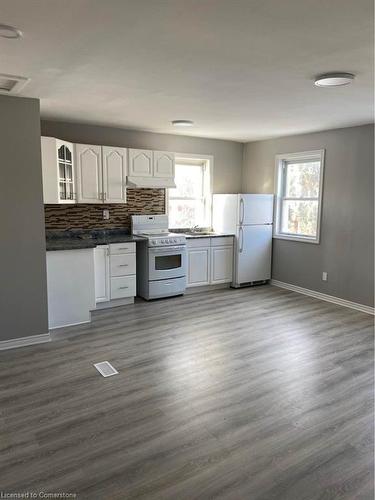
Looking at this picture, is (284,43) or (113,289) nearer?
(284,43)

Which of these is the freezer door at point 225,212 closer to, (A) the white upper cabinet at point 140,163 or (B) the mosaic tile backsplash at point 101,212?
(B) the mosaic tile backsplash at point 101,212

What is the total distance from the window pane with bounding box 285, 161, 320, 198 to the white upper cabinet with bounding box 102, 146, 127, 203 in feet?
8.55

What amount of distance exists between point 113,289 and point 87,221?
1055mm

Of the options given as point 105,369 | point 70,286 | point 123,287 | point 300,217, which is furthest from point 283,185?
point 105,369

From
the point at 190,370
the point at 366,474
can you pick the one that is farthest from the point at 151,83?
the point at 366,474

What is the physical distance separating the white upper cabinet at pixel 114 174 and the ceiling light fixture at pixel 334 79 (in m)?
2.92

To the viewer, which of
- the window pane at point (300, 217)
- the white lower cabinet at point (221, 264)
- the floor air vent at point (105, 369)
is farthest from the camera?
the white lower cabinet at point (221, 264)

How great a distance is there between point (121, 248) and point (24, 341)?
1.72 meters

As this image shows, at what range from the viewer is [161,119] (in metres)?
4.63

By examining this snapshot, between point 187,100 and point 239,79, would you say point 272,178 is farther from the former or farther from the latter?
point 239,79

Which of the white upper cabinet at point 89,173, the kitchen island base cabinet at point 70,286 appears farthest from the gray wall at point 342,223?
the kitchen island base cabinet at point 70,286

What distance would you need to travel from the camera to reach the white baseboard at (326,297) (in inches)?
195

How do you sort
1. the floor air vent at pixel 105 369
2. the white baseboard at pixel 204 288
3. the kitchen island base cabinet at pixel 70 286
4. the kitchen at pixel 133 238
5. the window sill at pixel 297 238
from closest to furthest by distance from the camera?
the floor air vent at pixel 105 369
the kitchen island base cabinet at pixel 70 286
the kitchen at pixel 133 238
the window sill at pixel 297 238
the white baseboard at pixel 204 288

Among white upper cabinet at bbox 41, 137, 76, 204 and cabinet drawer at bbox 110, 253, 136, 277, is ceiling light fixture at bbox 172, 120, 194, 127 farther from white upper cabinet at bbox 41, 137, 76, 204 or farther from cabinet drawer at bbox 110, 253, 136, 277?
cabinet drawer at bbox 110, 253, 136, 277
